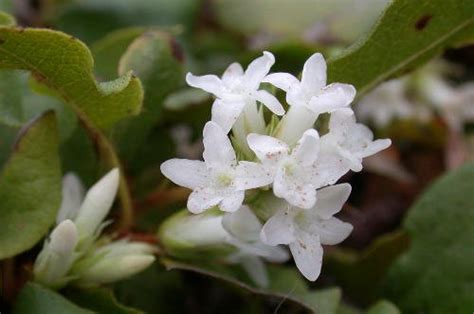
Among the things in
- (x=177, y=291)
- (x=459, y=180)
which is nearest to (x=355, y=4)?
(x=459, y=180)

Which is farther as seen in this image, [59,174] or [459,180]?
[459,180]

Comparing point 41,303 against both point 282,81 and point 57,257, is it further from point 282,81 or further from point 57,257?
point 282,81

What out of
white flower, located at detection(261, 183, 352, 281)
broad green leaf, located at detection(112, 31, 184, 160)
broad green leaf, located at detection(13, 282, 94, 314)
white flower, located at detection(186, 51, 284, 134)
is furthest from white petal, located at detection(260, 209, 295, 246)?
broad green leaf, located at detection(112, 31, 184, 160)

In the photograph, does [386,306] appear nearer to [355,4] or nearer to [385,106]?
[385,106]

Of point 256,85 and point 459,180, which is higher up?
point 256,85

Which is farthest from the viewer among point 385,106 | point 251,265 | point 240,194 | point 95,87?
point 385,106

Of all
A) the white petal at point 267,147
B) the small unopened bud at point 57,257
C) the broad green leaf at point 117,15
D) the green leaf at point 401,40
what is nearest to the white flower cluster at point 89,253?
the small unopened bud at point 57,257

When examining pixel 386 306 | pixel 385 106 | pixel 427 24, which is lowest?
pixel 385 106

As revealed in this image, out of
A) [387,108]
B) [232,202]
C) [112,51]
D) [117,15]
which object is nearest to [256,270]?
[232,202]
